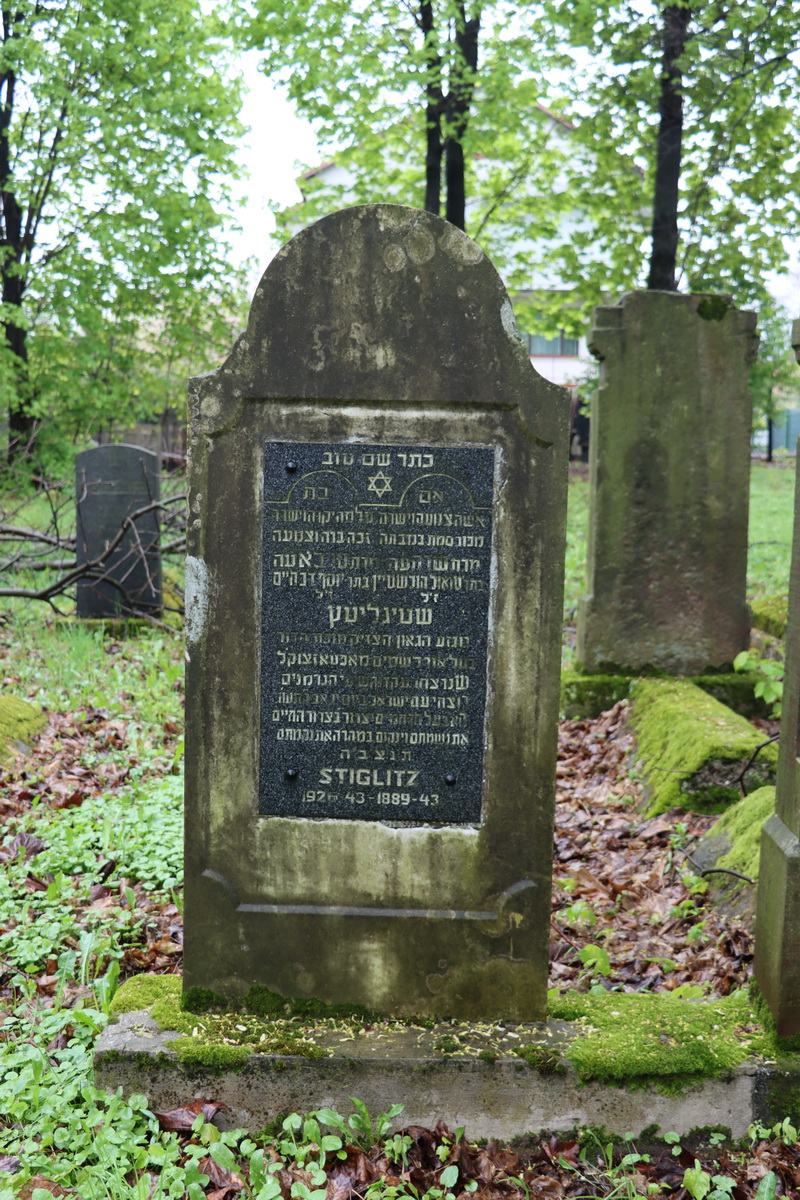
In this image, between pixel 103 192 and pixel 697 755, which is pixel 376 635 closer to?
pixel 697 755

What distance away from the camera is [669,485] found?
684 centimetres

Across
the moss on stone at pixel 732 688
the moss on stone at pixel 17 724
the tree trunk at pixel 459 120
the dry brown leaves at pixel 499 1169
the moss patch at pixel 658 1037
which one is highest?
→ the tree trunk at pixel 459 120

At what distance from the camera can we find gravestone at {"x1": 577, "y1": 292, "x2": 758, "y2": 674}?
672 centimetres

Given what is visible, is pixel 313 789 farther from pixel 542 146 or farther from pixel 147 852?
pixel 542 146

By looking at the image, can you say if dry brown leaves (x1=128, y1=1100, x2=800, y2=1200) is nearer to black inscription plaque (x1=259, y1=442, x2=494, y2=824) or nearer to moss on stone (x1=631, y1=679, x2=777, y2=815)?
black inscription plaque (x1=259, y1=442, x2=494, y2=824)

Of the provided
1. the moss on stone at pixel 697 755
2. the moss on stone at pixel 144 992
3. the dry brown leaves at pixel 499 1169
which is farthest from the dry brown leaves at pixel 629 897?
the moss on stone at pixel 144 992

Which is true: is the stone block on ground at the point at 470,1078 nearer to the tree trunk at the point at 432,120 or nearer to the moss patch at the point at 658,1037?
the moss patch at the point at 658,1037

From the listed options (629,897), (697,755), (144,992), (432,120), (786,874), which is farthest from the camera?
(432,120)

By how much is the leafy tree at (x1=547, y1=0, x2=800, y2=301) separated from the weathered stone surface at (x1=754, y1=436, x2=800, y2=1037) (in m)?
7.16

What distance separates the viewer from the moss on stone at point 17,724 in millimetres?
5777

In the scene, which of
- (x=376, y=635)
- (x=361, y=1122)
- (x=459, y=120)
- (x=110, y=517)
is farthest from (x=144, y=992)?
(x=459, y=120)

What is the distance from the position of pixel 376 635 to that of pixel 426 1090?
134cm

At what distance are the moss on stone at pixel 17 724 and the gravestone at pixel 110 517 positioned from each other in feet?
9.39

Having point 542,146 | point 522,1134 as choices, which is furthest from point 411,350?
point 542,146
